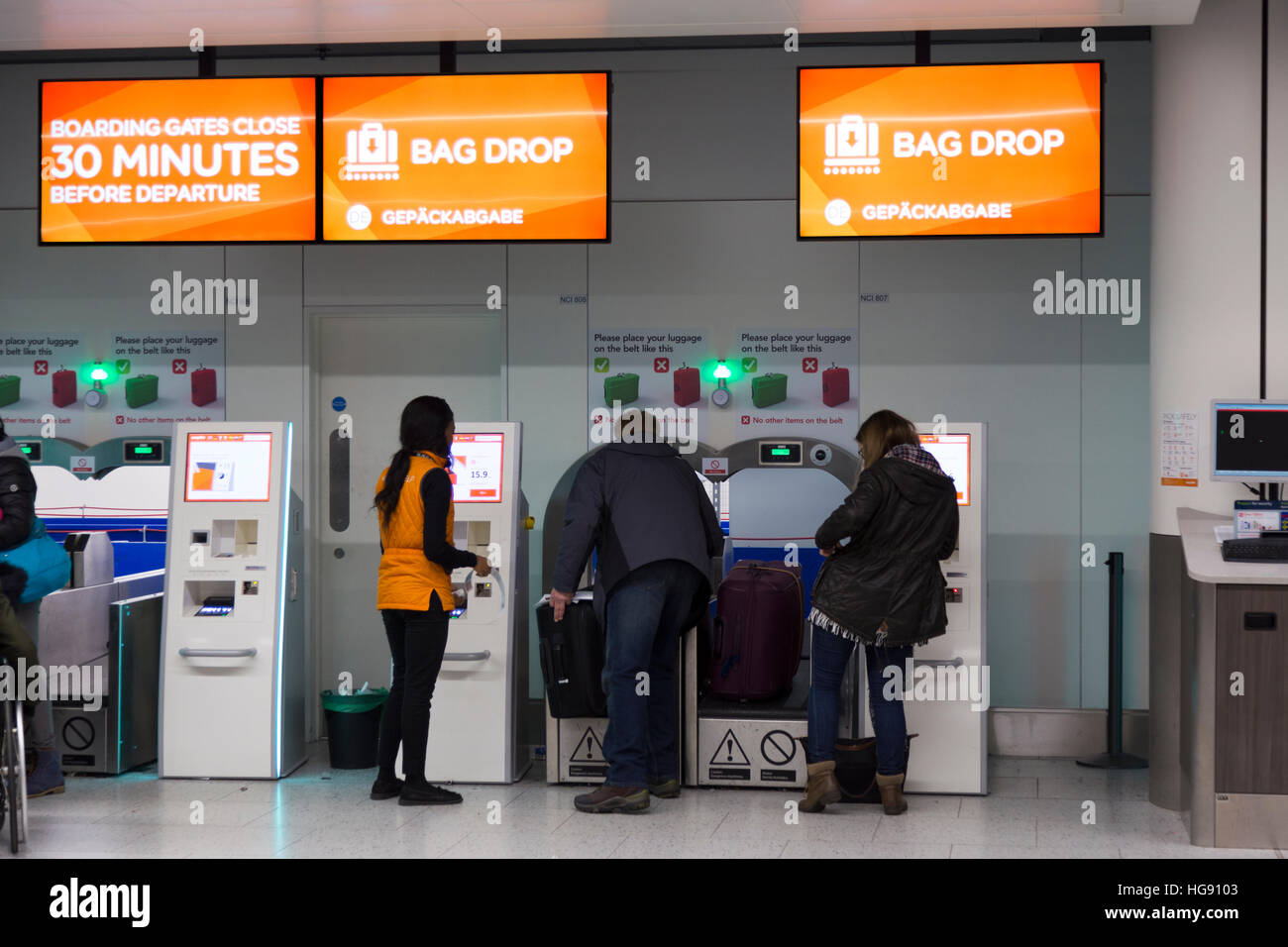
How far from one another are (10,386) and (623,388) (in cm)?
322

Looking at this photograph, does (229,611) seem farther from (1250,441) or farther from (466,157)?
(1250,441)

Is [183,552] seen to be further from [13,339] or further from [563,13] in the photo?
[563,13]

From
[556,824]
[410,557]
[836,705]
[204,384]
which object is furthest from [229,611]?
[836,705]

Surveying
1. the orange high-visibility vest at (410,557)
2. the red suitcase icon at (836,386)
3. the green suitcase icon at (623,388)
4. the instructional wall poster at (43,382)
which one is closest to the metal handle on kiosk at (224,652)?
the orange high-visibility vest at (410,557)

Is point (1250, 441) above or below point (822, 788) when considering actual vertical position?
above

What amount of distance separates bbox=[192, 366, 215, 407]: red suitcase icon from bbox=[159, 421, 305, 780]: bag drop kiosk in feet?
3.47

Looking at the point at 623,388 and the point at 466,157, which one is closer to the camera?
the point at 466,157

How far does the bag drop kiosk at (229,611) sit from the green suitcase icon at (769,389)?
2278 mm

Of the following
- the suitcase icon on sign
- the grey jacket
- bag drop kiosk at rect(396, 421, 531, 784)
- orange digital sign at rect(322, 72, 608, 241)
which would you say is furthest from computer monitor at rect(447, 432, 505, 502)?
the suitcase icon on sign

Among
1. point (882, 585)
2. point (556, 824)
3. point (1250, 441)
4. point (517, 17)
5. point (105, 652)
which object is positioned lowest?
point (556, 824)

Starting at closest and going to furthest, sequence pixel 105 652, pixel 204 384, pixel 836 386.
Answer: pixel 105 652
pixel 836 386
pixel 204 384

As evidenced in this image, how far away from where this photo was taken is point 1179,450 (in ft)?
17.6

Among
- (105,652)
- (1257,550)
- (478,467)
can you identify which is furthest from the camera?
(105,652)

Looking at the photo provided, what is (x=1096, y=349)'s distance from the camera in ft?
21.5
